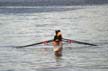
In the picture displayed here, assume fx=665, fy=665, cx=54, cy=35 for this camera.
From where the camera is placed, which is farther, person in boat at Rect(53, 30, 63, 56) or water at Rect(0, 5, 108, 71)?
person in boat at Rect(53, 30, 63, 56)

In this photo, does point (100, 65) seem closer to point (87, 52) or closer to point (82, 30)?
point (87, 52)

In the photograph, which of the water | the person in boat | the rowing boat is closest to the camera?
the water

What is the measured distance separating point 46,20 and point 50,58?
108ft

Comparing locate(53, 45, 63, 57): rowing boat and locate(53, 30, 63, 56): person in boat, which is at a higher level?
locate(53, 30, 63, 56): person in boat

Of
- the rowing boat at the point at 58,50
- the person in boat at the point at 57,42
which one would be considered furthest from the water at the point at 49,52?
the person in boat at the point at 57,42

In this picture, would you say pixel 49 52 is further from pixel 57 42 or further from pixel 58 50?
pixel 57 42

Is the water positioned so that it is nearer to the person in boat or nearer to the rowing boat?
A: the rowing boat

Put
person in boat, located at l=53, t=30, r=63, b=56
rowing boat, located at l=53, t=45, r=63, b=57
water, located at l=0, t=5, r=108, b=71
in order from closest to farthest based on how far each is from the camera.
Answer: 1. water, located at l=0, t=5, r=108, b=71
2. person in boat, located at l=53, t=30, r=63, b=56
3. rowing boat, located at l=53, t=45, r=63, b=57

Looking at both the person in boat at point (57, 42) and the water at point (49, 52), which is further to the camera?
the person in boat at point (57, 42)

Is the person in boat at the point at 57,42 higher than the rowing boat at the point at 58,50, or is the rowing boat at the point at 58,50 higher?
the person in boat at the point at 57,42

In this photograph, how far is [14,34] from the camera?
52.2 m

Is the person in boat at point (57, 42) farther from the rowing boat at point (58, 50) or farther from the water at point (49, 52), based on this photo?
the water at point (49, 52)

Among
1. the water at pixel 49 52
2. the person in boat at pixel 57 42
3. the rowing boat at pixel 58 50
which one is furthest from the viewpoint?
the rowing boat at pixel 58 50

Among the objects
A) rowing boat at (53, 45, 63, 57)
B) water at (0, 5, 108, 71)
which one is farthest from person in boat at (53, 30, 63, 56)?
water at (0, 5, 108, 71)
